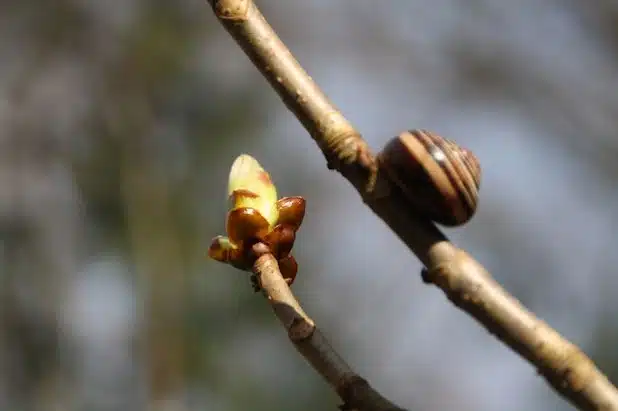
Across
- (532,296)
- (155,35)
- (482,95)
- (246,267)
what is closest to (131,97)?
(155,35)

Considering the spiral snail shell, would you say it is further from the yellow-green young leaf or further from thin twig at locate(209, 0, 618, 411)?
the yellow-green young leaf

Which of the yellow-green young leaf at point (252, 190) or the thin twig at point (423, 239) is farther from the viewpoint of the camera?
the yellow-green young leaf at point (252, 190)

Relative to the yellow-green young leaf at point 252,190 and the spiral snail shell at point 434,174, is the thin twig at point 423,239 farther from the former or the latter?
the yellow-green young leaf at point 252,190

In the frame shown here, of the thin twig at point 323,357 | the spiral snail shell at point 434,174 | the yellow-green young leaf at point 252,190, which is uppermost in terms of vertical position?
the yellow-green young leaf at point 252,190

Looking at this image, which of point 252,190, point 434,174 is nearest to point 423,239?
point 434,174

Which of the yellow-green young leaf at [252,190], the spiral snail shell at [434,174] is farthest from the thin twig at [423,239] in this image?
the yellow-green young leaf at [252,190]

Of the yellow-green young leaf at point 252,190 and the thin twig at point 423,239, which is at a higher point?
the yellow-green young leaf at point 252,190

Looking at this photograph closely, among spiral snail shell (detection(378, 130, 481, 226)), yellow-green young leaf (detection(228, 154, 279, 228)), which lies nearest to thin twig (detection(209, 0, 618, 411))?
spiral snail shell (detection(378, 130, 481, 226))
